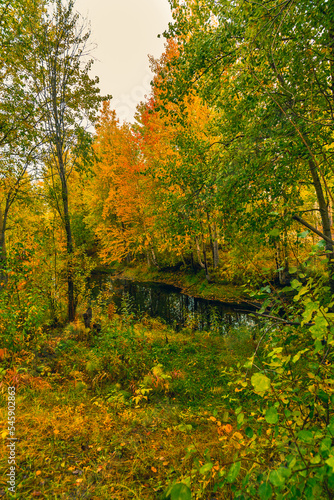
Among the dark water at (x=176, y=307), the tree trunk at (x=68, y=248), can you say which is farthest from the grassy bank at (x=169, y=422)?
the dark water at (x=176, y=307)

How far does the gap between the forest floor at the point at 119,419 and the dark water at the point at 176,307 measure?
2206 mm

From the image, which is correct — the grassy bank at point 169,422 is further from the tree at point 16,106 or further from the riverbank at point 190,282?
the riverbank at point 190,282

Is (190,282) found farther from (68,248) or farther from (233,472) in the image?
(233,472)

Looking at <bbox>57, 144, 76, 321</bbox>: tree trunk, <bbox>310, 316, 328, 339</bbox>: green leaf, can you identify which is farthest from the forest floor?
<bbox>57, 144, 76, 321</bbox>: tree trunk

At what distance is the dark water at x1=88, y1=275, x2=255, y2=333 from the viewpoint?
30.7ft

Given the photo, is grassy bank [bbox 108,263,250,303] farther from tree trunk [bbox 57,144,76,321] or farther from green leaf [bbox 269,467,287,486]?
green leaf [bbox 269,467,287,486]

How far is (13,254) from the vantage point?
4.22 m

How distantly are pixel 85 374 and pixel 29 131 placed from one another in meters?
5.79

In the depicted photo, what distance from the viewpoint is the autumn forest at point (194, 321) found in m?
1.34

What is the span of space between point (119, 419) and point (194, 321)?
20.4 feet

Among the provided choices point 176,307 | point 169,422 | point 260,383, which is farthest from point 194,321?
point 260,383

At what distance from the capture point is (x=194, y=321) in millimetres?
9258

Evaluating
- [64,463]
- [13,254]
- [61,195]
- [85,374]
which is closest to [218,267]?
[61,195]

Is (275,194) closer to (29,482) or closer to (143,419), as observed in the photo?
(143,419)
